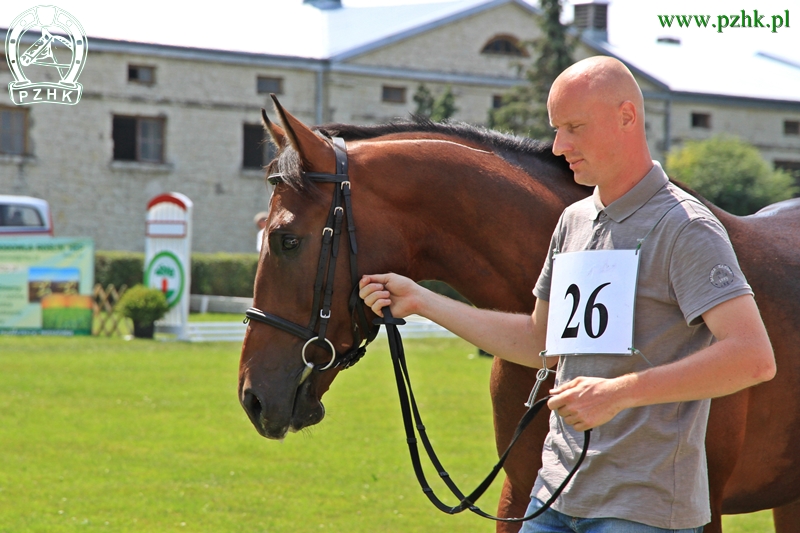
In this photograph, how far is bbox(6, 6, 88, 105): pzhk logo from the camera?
79.2 feet

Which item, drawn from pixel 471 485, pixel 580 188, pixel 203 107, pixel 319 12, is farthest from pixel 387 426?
pixel 319 12

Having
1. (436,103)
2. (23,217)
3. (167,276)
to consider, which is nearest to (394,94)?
(436,103)

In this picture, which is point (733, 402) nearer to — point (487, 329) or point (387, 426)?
point (487, 329)

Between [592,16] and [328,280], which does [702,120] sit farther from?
[328,280]

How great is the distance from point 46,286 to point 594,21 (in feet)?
103

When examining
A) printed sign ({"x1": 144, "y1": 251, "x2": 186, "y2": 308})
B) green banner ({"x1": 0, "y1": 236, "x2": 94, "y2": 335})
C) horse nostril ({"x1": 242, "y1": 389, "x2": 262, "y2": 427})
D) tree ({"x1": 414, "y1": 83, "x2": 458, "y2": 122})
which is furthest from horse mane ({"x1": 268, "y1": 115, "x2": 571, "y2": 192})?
tree ({"x1": 414, "y1": 83, "x2": 458, "y2": 122})

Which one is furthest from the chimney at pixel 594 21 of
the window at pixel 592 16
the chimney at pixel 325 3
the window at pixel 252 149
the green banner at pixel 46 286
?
the green banner at pixel 46 286

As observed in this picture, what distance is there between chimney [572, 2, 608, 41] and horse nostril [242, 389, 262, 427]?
A: 40935 millimetres

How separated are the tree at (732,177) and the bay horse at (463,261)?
27225 mm

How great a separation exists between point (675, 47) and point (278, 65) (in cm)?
1989

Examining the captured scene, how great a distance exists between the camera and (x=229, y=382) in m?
12.5

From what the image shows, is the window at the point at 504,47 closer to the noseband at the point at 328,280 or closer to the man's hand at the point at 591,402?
the noseband at the point at 328,280

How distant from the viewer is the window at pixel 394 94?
34.1 m

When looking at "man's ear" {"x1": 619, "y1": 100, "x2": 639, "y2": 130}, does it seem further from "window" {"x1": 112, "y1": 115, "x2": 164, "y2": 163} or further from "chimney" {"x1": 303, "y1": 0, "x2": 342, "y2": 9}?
"chimney" {"x1": 303, "y1": 0, "x2": 342, "y2": 9}
